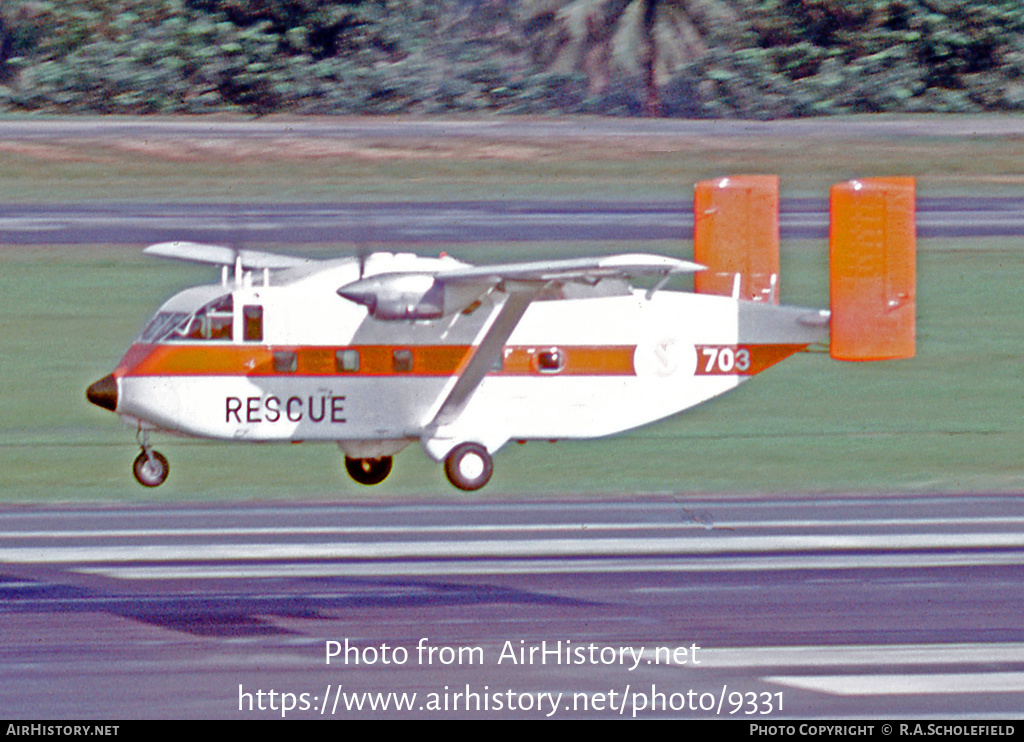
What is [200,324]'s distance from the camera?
54.5 ft

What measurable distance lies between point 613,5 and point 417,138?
39.0 feet

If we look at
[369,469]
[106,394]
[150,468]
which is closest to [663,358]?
[369,469]

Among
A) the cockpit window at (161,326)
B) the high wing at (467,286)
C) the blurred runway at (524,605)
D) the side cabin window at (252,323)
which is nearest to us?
the blurred runway at (524,605)

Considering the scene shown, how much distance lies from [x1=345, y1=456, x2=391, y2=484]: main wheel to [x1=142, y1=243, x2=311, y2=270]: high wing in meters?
2.16

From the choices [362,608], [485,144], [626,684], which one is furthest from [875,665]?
[485,144]

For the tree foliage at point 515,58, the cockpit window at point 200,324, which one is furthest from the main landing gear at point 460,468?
the tree foliage at point 515,58

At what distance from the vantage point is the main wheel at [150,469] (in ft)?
55.9

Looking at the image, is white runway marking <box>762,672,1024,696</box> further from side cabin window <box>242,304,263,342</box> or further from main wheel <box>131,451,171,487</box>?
main wheel <box>131,451,171,487</box>

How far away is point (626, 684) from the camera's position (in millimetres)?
13898

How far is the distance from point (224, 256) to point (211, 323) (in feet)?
5.72

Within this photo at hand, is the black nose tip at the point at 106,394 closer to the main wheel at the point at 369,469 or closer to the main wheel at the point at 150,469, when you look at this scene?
the main wheel at the point at 150,469

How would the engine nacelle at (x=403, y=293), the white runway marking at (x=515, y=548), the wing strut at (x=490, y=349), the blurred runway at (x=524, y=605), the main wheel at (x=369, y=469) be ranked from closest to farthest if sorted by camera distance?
the blurred runway at (x=524, y=605) < the engine nacelle at (x=403, y=293) < the wing strut at (x=490, y=349) < the main wheel at (x=369, y=469) < the white runway marking at (x=515, y=548)

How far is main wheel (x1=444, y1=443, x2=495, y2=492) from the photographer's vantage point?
17.6 meters
